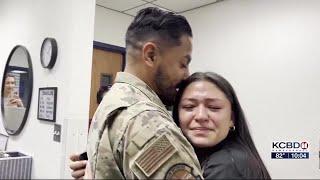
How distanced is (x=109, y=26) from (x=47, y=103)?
5.10 feet

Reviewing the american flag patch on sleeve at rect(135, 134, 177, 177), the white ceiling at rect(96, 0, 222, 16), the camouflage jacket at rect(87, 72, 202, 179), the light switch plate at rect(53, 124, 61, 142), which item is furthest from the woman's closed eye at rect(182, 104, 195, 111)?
the white ceiling at rect(96, 0, 222, 16)

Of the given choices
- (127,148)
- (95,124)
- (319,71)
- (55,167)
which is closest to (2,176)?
(55,167)

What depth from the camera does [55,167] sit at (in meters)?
2.53

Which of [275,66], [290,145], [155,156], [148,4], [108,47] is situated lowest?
[290,145]

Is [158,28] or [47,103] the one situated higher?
[158,28]

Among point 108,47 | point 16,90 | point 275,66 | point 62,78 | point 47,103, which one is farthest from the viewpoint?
point 108,47

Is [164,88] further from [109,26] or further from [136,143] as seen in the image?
[109,26]

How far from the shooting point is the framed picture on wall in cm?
253

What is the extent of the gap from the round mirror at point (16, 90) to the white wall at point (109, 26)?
2.97 feet

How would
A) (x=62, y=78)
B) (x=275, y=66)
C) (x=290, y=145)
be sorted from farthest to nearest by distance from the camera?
(x=275, y=66) < (x=290, y=145) < (x=62, y=78)

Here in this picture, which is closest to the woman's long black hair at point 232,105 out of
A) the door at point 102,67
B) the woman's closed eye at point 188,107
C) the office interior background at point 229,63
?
the woman's closed eye at point 188,107

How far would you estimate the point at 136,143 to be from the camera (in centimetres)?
85

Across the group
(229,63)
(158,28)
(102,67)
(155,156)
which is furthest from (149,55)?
(102,67)

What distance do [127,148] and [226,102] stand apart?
19.4 inches
